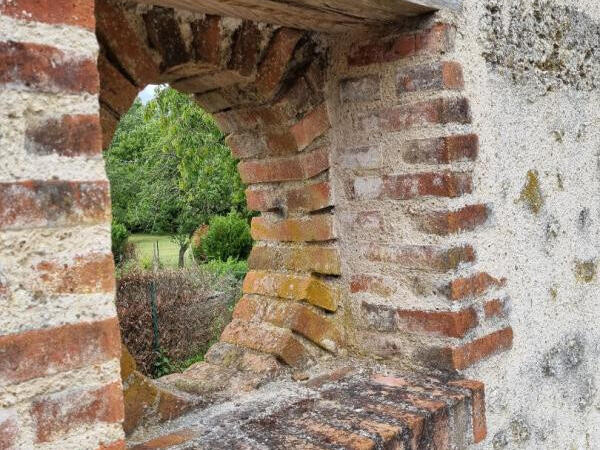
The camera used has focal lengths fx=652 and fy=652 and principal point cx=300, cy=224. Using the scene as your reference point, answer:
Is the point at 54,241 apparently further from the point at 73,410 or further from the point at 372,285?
the point at 372,285

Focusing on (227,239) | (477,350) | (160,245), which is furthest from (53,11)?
(160,245)

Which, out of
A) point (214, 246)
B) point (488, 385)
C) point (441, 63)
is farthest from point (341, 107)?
point (214, 246)

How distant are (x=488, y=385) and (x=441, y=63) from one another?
95 centimetres

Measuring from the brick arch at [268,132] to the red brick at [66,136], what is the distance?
52cm

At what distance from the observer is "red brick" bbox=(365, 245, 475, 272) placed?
183 cm

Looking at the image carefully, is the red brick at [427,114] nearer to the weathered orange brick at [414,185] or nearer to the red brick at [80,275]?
the weathered orange brick at [414,185]

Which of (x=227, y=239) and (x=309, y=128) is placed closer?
(x=309, y=128)

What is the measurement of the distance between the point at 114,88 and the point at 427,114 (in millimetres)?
841

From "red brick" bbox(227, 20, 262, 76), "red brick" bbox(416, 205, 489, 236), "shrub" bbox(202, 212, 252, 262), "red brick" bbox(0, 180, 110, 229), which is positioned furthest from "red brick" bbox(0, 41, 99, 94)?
"shrub" bbox(202, 212, 252, 262)

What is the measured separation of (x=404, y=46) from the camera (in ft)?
6.04

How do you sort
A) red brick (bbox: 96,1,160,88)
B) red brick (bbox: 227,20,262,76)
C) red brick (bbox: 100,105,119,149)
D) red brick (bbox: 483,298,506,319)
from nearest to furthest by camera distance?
red brick (bbox: 96,1,160,88) < red brick (bbox: 100,105,119,149) < red brick (bbox: 227,20,262,76) < red brick (bbox: 483,298,506,319)

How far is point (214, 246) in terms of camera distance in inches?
488

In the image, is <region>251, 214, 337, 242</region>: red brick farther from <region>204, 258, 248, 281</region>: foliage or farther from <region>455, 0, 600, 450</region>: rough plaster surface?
<region>204, 258, 248, 281</region>: foliage

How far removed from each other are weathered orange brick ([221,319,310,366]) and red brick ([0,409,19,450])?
106cm
